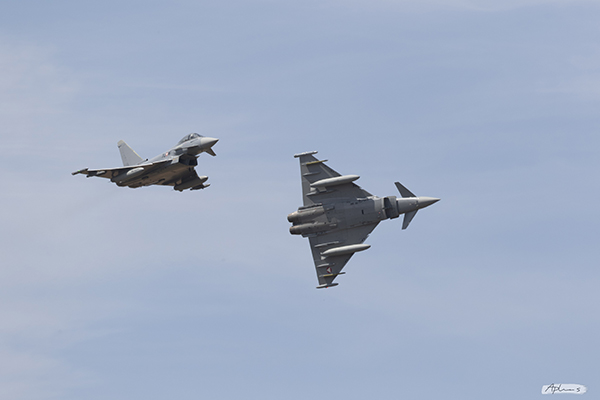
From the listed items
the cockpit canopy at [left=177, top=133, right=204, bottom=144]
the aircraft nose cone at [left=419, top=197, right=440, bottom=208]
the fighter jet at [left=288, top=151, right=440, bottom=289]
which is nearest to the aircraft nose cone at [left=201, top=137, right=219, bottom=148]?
the cockpit canopy at [left=177, top=133, right=204, bottom=144]

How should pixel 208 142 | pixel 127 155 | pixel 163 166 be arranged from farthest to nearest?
pixel 127 155, pixel 163 166, pixel 208 142

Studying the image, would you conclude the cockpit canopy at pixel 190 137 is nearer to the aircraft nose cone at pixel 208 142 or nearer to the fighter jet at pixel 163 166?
the fighter jet at pixel 163 166

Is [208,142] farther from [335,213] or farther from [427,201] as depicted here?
[427,201]

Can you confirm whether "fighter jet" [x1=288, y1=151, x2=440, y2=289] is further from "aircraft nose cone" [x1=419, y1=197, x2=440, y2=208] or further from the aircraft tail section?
the aircraft tail section

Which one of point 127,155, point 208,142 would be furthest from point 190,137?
point 127,155

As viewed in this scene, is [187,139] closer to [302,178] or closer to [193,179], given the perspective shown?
[193,179]

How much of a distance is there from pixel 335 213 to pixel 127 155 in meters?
25.0

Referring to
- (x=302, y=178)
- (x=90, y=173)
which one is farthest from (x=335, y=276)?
(x=90, y=173)

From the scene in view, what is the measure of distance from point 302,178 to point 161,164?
14.2 m

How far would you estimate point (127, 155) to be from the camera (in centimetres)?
7794

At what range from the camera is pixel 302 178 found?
6550 centimetres

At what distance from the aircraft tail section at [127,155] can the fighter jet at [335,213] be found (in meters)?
19.6

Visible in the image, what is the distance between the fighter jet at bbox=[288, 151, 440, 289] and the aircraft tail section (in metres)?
19.6

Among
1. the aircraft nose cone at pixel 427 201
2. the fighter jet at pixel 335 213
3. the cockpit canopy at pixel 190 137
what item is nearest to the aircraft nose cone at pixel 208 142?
the cockpit canopy at pixel 190 137
